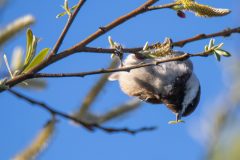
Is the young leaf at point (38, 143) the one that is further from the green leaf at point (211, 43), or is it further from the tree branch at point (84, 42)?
the green leaf at point (211, 43)

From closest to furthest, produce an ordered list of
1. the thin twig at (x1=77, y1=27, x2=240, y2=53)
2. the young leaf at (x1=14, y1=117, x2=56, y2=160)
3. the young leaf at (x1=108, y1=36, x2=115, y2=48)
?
1. the thin twig at (x1=77, y1=27, x2=240, y2=53)
2. the young leaf at (x1=108, y1=36, x2=115, y2=48)
3. the young leaf at (x1=14, y1=117, x2=56, y2=160)

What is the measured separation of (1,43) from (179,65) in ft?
6.24

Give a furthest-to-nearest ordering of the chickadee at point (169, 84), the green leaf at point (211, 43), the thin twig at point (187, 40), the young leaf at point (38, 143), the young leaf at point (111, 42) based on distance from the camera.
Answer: the chickadee at point (169, 84)
the young leaf at point (38, 143)
the young leaf at point (111, 42)
the green leaf at point (211, 43)
the thin twig at point (187, 40)

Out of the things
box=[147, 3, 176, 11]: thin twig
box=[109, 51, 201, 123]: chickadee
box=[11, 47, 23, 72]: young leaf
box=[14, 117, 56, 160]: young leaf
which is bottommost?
box=[109, 51, 201, 123]: chickadee

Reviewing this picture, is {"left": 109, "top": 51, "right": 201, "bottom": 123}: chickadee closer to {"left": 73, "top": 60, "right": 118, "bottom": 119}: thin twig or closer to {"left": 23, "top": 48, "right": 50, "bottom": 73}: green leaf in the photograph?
{"left": 73, "top": 60, "right": 118, "bottom": 119}: thin twig

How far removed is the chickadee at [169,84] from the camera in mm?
4102

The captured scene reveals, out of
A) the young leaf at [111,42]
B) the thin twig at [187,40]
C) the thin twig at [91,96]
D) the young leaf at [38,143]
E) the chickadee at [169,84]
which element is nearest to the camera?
the thin twig at [187,40]

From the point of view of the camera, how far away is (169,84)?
4102 millimetres

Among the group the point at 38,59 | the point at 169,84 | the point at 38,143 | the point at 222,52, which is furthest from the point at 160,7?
the point at 169,84

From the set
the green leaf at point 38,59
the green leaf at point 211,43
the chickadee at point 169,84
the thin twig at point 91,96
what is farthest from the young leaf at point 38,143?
the chickadee at point 169,84

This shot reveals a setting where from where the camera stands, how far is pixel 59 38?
1973mm

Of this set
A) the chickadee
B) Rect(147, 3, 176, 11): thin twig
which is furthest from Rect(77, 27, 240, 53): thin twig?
the chickadee


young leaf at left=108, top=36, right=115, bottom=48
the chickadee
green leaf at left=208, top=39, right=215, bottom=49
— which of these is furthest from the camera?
the chickadee

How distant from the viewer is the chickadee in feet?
13.5
